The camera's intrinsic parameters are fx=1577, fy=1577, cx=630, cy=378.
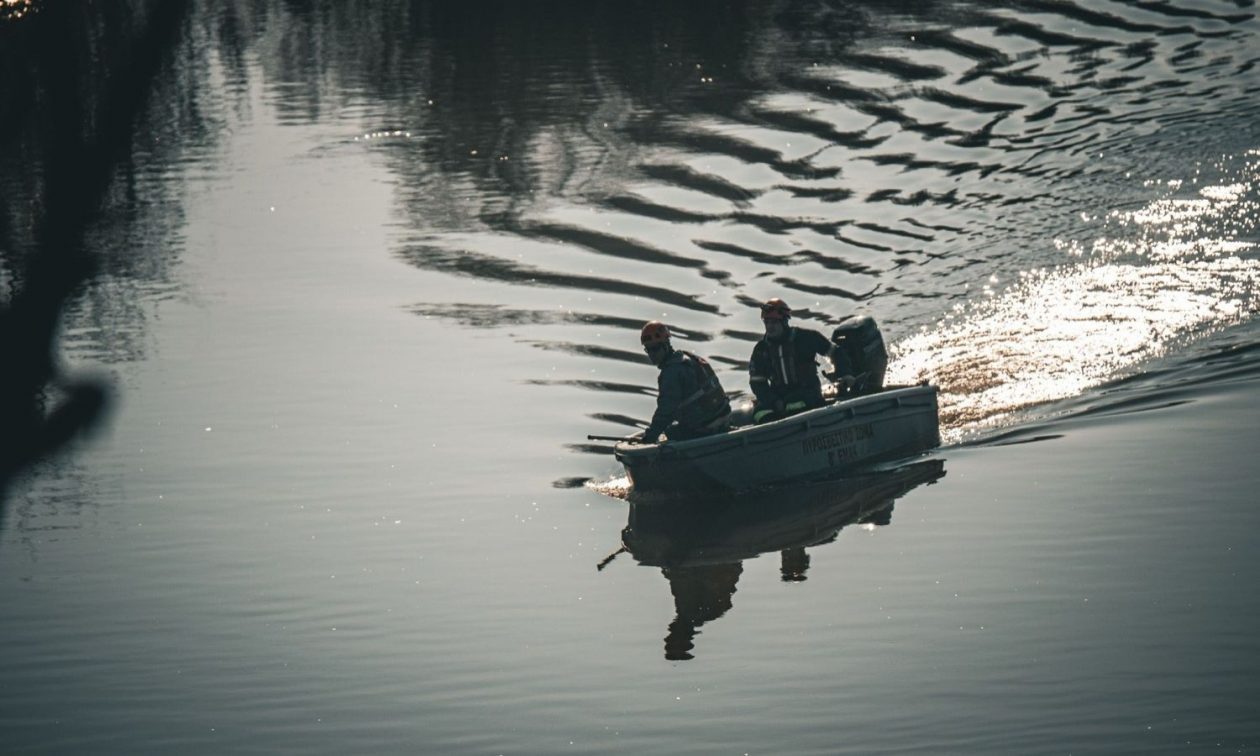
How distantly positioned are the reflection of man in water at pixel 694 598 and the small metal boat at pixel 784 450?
1.41 metres

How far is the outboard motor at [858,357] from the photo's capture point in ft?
57.0

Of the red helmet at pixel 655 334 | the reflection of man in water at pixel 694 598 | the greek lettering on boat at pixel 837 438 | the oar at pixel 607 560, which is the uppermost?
the red helmet at pixel 655 334

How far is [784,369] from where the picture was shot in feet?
55.0

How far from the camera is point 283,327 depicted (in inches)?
932

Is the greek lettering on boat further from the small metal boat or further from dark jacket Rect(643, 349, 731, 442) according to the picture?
dark jacket Rect(643, 349, 731, 442)

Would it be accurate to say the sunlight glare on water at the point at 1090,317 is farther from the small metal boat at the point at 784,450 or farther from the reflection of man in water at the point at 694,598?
the reflection of man in water at the point at 694,598

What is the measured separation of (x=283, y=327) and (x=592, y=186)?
26.9 ft

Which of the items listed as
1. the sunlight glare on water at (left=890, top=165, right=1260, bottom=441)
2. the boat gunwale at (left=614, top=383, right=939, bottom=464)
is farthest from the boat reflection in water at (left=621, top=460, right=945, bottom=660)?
the sunlight glare on water at (left=890, top=165, right=1260, bottom=441)

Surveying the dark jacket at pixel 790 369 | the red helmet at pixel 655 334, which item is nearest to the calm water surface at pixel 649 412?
the dark jacket at pixel 790 369

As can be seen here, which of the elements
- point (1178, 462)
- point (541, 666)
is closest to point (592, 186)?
point (1178, 462)

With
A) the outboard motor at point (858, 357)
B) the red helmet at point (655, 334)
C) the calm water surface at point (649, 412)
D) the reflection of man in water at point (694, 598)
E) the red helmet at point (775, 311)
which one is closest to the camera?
the calm water surface at point (649, 412)

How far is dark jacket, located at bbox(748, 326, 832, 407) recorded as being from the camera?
54.7ft

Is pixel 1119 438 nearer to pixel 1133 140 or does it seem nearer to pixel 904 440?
pixel 904 440

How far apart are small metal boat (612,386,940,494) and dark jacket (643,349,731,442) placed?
28 centimetres
